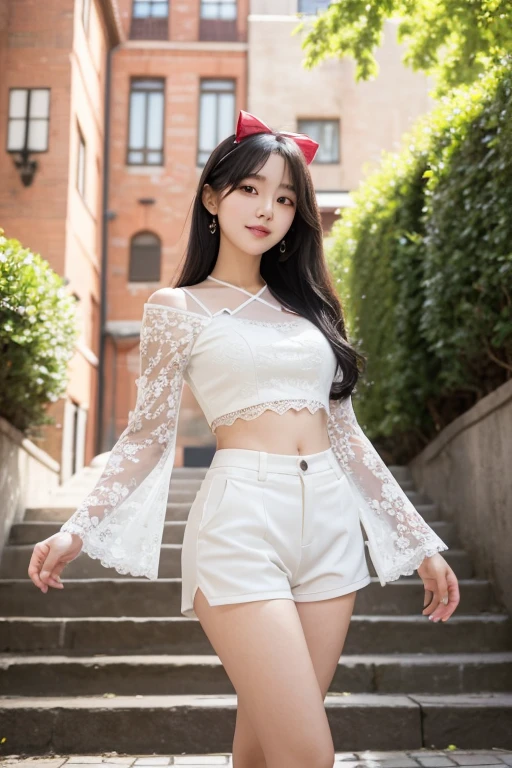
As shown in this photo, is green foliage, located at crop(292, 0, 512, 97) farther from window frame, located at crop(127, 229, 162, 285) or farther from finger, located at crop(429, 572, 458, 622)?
window frame, located at crop(127, 229, 162, 285)

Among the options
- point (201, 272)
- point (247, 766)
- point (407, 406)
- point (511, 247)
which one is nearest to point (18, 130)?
point (407, 406)

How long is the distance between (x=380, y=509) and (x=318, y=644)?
1.59 feet

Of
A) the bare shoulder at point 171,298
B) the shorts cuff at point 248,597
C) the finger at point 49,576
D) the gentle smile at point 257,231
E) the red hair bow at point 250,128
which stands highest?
the red hair bow at point 250,128

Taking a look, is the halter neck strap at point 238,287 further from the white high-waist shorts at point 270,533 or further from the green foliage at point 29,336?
the green foliage at point 29,336

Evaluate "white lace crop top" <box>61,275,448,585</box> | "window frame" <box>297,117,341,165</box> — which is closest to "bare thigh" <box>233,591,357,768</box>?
"white lace crop top" <box>61,275,448,585</box>

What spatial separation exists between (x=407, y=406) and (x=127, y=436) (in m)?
4.98

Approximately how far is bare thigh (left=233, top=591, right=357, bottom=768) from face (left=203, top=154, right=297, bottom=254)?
101 centimetres

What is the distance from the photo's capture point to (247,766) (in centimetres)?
229

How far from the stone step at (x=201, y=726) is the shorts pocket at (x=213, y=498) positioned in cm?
252

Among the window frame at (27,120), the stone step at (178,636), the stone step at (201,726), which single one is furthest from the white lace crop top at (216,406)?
the window frame at (27,120)

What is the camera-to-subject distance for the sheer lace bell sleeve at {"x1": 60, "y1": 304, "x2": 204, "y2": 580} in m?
2.37

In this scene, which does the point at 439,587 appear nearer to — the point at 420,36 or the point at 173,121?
the point at 420,36

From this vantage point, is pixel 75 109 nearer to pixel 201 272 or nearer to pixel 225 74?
pixel 225 74

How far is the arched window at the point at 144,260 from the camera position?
18.8m
